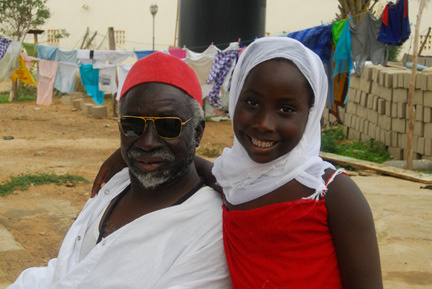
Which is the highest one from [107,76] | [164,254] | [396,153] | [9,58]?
[164,254]

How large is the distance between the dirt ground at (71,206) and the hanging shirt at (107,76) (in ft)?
5.12

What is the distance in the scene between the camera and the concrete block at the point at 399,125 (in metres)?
10.2

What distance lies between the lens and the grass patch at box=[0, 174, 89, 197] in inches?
268

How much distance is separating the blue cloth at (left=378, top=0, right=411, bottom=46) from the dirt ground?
2.12 metres

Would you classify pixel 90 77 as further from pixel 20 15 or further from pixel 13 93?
pixel 20 15

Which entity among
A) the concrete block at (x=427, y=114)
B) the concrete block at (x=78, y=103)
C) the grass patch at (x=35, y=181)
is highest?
the concrete block at (x=427, y=114)

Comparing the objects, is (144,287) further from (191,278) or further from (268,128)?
(268,128)

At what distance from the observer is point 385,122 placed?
10766 millimetres

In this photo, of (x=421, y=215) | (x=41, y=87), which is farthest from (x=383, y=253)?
(x=41, y=87)

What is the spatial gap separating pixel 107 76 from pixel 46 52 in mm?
1785

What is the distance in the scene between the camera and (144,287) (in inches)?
75.1

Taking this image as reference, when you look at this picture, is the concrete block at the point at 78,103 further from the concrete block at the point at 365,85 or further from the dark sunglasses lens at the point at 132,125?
the dark sunglasses lens at the point at 132,125

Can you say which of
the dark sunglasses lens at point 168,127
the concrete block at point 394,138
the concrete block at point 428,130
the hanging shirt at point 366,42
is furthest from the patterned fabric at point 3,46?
the dark sunglasses lens at point 168,127

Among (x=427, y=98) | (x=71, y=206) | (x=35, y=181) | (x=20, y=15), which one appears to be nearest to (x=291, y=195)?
(x=71, y=206)
